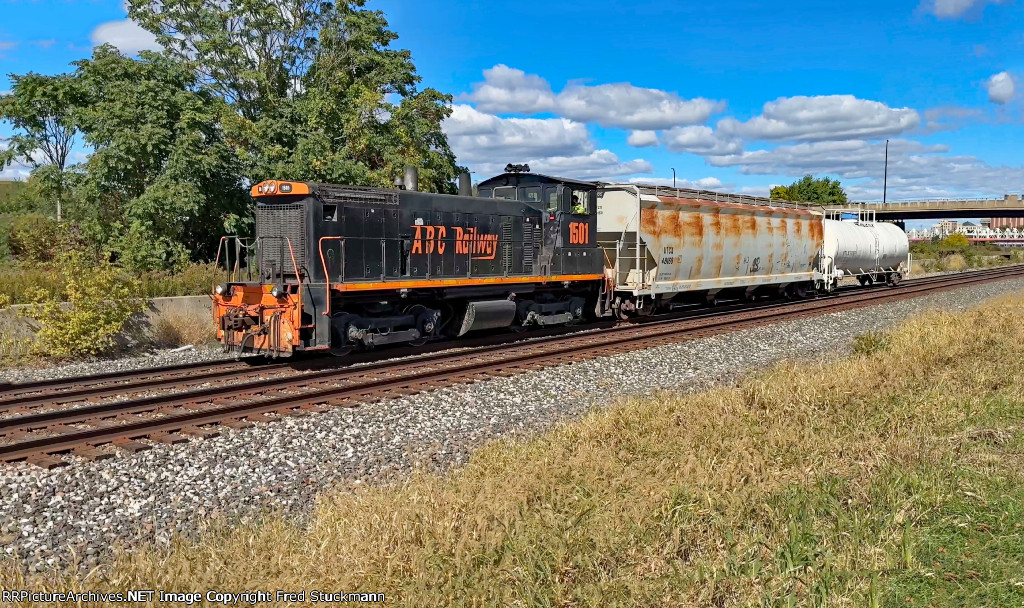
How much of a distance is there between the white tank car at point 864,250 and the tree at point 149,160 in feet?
63.9

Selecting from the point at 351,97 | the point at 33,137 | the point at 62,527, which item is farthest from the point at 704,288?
the point at 33,137

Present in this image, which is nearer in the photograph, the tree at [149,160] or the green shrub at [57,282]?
the green shrub at [57,282]

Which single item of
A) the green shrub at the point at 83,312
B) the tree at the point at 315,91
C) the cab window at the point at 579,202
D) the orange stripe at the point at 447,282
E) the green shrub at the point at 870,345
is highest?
the tree at the point at 315,91

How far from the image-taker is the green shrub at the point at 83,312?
11914mm

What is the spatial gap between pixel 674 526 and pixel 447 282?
8.40 m

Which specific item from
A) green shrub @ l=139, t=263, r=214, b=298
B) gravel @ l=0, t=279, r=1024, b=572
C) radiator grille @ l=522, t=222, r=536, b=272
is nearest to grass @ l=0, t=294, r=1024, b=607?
gravel @ l=0, t=279, r=1024, b=572

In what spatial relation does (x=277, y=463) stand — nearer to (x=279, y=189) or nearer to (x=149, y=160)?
(x=279, y=189)

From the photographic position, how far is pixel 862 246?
2711 cm

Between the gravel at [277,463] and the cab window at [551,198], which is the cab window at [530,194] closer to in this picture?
the cab window at [551,198]

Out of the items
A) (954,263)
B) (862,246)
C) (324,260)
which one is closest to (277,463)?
(324,260)

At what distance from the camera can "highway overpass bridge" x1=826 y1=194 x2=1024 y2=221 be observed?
77.0 meters

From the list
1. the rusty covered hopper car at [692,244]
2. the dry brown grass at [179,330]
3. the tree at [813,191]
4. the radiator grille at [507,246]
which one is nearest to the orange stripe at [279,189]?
the dry brown grass at [179,330]

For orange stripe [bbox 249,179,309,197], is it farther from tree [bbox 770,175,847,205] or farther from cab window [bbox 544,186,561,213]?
tree [bbox 770,175,847,205]

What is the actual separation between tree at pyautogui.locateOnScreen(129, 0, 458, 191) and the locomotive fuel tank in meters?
13.6
